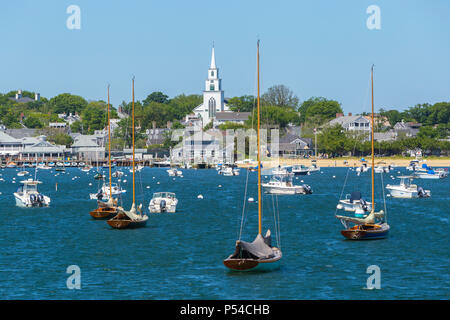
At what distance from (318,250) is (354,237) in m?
3.58

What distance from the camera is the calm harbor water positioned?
40406mm

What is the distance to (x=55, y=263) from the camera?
49.1 m

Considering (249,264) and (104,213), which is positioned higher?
(104,213)

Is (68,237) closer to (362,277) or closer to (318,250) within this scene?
(318,250)

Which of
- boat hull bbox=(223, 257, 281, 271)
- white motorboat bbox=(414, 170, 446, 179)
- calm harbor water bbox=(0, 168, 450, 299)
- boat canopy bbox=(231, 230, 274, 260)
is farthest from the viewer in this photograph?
white motorboat bbox=(414, 170, 446, 179)

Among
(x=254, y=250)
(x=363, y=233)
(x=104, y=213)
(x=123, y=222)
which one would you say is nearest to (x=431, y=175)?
(x=104, y=213)

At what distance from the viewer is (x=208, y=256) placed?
5059 cm

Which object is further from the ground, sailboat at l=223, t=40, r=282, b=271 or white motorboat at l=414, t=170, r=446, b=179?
white motorboat at l=414, t=170, r=446, b=179

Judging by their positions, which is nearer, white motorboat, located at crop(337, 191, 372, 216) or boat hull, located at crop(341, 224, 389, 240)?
boat hull, located at crop(341, 224, 389, 240)

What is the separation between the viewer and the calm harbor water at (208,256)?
133ft

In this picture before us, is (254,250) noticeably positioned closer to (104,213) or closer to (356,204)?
(104,213)

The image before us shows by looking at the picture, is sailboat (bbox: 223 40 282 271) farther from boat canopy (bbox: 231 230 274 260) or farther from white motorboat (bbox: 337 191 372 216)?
white motorboat (bbox: 337 191 372 216)

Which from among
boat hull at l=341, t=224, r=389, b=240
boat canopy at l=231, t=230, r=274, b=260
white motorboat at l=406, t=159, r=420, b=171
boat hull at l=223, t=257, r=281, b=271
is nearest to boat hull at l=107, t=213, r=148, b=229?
boat hull at l=341, t=224, r=389, b=240
